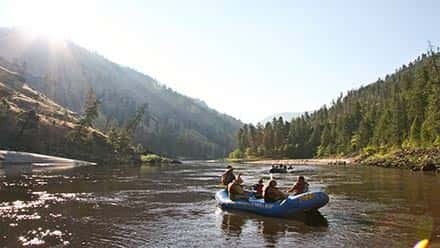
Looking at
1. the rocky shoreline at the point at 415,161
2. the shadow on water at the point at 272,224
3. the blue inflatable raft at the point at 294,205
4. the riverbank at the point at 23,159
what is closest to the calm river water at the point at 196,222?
the shadow on water at the point at 272,224

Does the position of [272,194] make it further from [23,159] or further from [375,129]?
[375,129]

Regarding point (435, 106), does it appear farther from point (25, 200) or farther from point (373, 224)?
point (25, 200)

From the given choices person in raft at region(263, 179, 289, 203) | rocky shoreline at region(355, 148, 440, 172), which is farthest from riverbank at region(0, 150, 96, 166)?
person in raft at region(263, 179, 289, 203)

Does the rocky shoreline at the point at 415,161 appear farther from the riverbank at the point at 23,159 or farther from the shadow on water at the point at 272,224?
the riverbank at the point at 23,159

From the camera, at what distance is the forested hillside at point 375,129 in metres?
96.8

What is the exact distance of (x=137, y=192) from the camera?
126 feet

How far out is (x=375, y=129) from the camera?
12962 cm

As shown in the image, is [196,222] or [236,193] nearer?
[196,222]

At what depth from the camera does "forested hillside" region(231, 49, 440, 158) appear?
96838mm

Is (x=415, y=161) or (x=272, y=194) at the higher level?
(x=415, y=161)

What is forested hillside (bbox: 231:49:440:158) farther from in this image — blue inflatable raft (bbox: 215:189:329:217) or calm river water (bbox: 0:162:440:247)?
blue inflatable raft (bbox: 215:189:329:217)

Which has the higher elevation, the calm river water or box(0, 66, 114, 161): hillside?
box(0, 66, 114, 161): hillside

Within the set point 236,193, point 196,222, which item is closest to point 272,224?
point 196,222

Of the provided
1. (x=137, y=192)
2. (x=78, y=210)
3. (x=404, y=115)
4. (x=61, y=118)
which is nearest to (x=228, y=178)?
(x=137, y=192)
